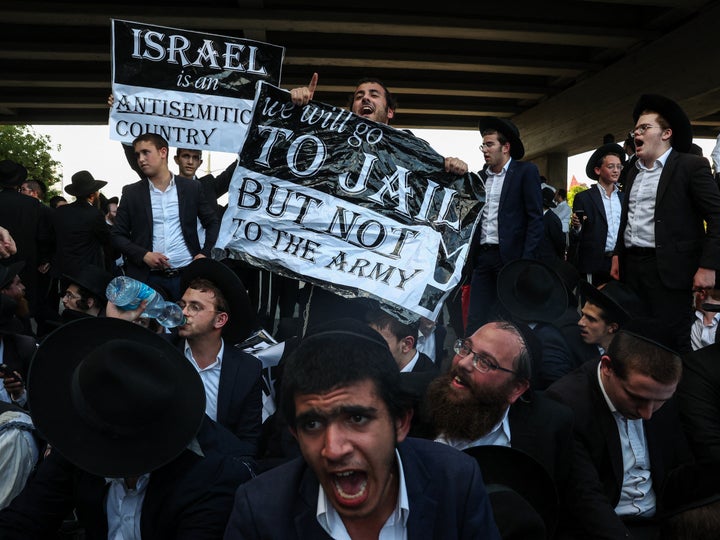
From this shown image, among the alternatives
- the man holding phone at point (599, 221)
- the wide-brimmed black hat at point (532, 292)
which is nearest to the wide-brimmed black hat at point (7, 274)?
the wide-brimmed black hat at point (532, 292)

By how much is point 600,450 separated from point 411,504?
63.1 inches

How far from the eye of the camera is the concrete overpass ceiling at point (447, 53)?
11523 mm

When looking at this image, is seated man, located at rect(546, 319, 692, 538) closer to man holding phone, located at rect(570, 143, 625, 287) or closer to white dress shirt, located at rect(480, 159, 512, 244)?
white dress shirt, located at rect(480, 159, 512, 244)

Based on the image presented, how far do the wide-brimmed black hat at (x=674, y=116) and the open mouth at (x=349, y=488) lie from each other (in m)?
3.89

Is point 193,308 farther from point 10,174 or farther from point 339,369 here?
point 10,174

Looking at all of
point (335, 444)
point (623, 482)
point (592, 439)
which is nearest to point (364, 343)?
point (335, 444)

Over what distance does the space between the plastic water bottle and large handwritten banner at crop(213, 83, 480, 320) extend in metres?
0.61

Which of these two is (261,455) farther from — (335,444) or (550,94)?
(550,94)

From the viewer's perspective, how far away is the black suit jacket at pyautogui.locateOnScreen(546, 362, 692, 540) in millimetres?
2789

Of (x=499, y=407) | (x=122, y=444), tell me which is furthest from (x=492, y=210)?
(x=122, y=444)

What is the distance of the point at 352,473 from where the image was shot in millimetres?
1760

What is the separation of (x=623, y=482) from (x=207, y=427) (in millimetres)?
1933

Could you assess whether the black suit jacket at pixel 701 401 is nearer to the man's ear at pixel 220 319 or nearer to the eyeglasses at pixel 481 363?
the eyeglasses at pixel 481 363

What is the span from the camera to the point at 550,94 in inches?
669
